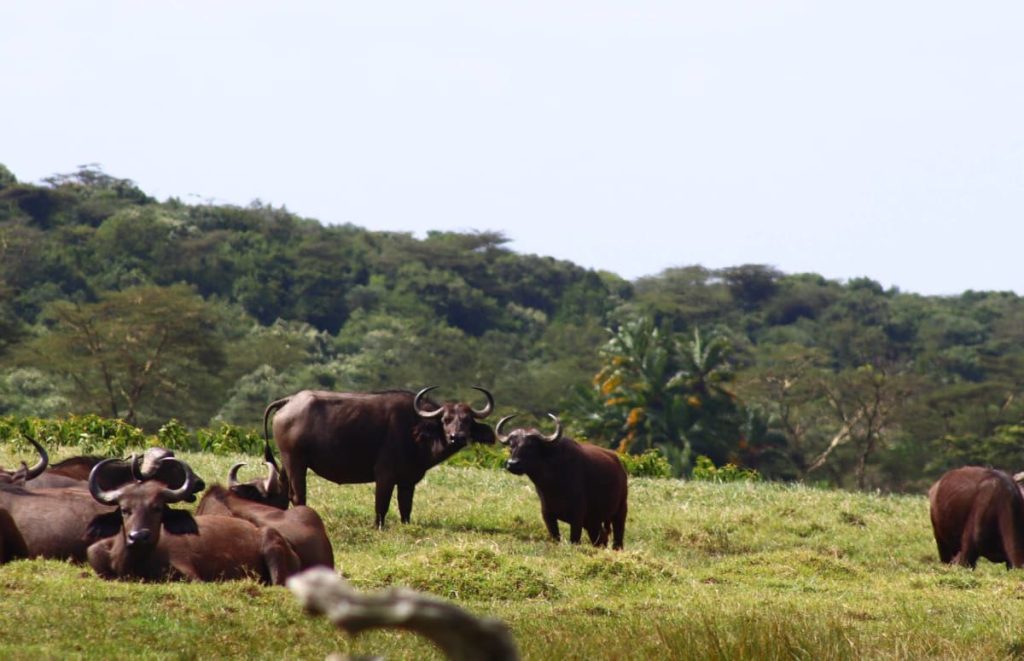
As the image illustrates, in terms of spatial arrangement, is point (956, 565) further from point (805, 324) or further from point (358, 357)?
point (805, 324)

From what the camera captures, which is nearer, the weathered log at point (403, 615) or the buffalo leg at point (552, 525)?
the weathered log at point (403, 615)

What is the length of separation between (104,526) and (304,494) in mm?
5118

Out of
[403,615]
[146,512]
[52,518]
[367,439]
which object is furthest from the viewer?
[367,439]

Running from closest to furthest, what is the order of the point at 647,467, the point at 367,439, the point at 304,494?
the point at 304,494, the point at 367,439, the point at 647,467

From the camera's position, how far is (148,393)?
47438 millimetres

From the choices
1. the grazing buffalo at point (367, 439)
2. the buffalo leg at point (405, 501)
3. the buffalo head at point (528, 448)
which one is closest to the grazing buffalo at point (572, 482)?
the buffalo head at point (528, 448)

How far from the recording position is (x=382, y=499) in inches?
609

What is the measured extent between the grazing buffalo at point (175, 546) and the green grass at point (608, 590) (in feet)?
0.93

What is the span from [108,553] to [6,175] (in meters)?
73.6

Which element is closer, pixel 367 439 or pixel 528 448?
pixel 528 448

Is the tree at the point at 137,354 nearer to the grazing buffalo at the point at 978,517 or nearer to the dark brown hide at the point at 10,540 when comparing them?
the grazing buffalo at the point at 978,517

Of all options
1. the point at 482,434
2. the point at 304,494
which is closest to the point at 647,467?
the point at 482,434

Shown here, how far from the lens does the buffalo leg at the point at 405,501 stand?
51.6 feet

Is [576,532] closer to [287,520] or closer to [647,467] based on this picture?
[287,520]
